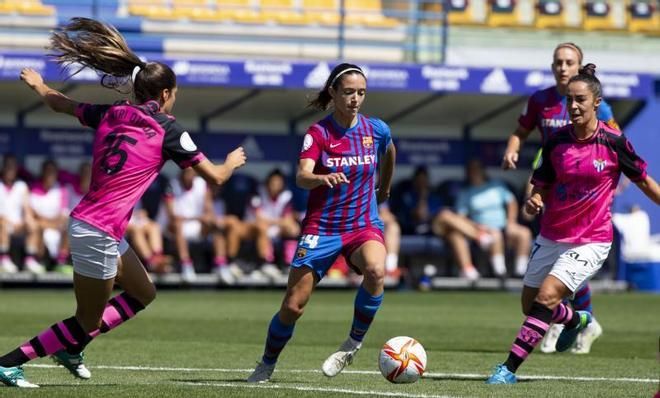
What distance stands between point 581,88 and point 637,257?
507 inches

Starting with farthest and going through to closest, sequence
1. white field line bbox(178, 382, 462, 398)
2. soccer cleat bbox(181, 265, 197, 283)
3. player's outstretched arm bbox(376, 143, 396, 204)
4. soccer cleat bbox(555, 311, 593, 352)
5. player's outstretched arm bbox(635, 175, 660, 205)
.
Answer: soccer cleat bbox(181, 265, 197, 283) → soccer cleat bbox(555, 311, 593, 352) → player's outstretched arm bbox(376, 143, 396, 204) → player's outstretched arm bbox(635, 175, 660, 205) → white field line bbox(178, 382, 462, 398)

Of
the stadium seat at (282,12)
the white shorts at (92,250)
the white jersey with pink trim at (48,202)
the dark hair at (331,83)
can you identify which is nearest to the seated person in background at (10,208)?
the white jersey with pink trim at (48,202)

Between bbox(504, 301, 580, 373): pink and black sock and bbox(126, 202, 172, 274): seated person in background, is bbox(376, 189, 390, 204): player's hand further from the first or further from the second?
bbox(126, 202, 172, 274): seated person in background

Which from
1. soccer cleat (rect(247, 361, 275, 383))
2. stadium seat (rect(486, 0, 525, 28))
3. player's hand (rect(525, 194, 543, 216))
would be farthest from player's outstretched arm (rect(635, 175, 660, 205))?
stadium seat (rect(486, 0, 525, 28))

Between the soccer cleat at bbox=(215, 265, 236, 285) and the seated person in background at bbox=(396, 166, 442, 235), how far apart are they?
292cm

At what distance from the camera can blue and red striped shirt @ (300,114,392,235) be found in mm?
8102

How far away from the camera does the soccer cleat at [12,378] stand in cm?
726

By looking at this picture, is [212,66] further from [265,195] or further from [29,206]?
[29,206]

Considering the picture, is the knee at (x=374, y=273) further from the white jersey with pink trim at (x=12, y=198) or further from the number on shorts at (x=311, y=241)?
the white jersey with pink trim at (x=12, y=198)

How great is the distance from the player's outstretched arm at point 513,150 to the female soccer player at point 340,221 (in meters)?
2.06

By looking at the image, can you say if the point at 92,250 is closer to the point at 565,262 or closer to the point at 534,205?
the point at 534,205

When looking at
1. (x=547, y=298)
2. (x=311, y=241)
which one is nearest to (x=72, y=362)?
(x=311, y=241)

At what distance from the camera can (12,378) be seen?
23.9 feet

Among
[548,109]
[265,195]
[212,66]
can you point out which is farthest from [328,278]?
[548,109]
